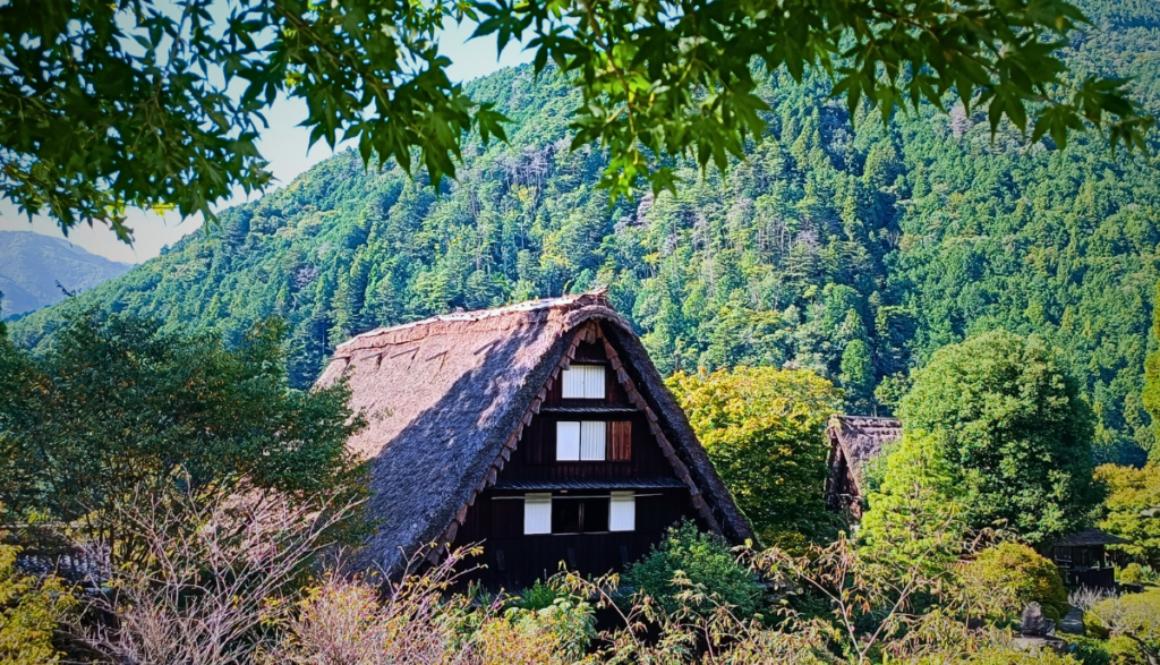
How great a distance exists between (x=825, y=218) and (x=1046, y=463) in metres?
51.6

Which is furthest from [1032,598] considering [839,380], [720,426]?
[839,380]

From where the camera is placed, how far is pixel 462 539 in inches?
559

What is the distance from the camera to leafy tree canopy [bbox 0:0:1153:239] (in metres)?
2.82

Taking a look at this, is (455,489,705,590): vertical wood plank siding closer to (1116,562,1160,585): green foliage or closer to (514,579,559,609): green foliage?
(514,579,559,609): green foliage

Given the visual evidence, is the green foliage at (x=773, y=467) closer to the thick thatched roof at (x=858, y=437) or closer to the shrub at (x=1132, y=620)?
the shrub at (x=1132, y=620)

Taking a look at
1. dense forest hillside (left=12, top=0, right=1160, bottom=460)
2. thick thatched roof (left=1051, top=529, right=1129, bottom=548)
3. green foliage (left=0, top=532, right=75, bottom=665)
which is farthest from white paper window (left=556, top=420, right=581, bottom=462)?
dense forest hillside (left=12, top=0, right=1160, bottom=460)

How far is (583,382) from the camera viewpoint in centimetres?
1562

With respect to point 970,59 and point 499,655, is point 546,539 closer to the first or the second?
point 499,655

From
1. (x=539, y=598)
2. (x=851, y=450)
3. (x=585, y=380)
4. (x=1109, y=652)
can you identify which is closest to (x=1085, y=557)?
(x=851, y=450)

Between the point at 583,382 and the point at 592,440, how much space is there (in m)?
0.98

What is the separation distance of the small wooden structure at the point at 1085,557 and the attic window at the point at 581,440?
1847cm

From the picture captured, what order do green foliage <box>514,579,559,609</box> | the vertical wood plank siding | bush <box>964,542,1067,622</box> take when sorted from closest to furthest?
green foliage <box>514,579,559,609</box> < the vertical wood plank siding < bush <box>964,542,1067,622</box>

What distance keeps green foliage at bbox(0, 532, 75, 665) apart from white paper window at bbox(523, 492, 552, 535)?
7.81 m

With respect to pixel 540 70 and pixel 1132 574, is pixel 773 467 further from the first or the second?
pixel 540 70
